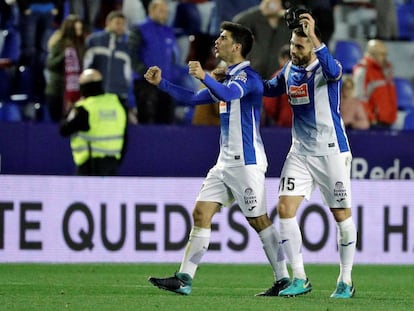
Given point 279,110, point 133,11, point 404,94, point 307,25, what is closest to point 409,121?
point 404,94

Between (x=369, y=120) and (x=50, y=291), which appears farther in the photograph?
(x=369, y=120)

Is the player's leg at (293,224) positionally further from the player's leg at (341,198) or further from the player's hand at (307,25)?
the player's hand at (307,25)

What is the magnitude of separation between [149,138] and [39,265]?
220 centimetres

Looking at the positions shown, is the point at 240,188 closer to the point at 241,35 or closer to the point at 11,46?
the point at 241,35

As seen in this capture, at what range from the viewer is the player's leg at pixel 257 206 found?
9633mm

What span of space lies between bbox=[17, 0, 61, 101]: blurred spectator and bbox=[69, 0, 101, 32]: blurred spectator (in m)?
0.31

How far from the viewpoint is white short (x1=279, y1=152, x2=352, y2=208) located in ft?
31.5

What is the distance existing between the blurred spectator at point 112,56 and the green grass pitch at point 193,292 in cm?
290

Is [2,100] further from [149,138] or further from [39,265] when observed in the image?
[39,265]

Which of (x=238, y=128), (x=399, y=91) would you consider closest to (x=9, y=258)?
(x=238, y=128)

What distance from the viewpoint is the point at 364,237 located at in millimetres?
13945

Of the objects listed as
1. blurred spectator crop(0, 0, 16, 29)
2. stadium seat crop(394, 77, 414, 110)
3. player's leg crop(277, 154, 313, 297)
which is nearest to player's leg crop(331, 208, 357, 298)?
player's leg crop(277, 154, 313, 297)

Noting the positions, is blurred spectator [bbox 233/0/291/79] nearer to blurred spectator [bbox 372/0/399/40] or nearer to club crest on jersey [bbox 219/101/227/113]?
blurred spectator [bbox 372/0/399/40]

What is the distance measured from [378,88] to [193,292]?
6786mm
